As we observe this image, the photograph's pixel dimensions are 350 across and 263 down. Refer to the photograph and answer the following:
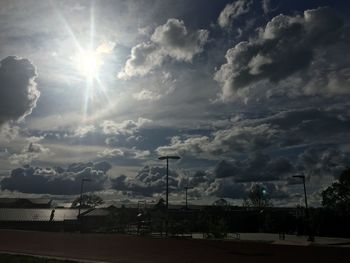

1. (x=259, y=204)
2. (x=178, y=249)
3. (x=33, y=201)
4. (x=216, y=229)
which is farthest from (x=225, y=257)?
(x=33, y=201)

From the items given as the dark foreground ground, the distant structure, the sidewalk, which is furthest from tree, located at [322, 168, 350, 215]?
the distant structure

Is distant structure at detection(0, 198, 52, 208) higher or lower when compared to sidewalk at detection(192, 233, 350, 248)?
higher

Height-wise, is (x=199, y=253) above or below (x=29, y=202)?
below

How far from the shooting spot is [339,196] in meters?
55.2

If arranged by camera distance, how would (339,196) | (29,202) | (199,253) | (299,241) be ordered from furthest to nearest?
(29,202) < (339,196) < (299,241) < (199,253)

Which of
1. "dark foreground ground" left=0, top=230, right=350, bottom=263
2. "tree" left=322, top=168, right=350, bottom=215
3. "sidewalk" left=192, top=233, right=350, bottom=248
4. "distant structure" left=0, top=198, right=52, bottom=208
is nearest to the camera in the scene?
"dark foreground ground" left=0, top=230, right=350, bottom=263

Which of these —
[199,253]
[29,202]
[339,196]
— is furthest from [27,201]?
[199,253]

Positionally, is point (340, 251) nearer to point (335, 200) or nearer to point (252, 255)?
point (252, 255)

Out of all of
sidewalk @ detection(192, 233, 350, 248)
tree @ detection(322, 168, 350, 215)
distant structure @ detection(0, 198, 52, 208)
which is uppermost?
distant structure @ detection(0, 198, 52, 208)

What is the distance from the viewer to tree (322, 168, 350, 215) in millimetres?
54344

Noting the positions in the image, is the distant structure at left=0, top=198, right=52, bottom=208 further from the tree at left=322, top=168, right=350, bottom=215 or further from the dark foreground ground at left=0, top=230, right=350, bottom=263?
the dark foreground ground at left=0, top=230, right=350, bottom=263

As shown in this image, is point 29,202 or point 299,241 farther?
point 29,202

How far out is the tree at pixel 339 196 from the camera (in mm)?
54344

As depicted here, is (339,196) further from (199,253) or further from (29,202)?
(29,202)
